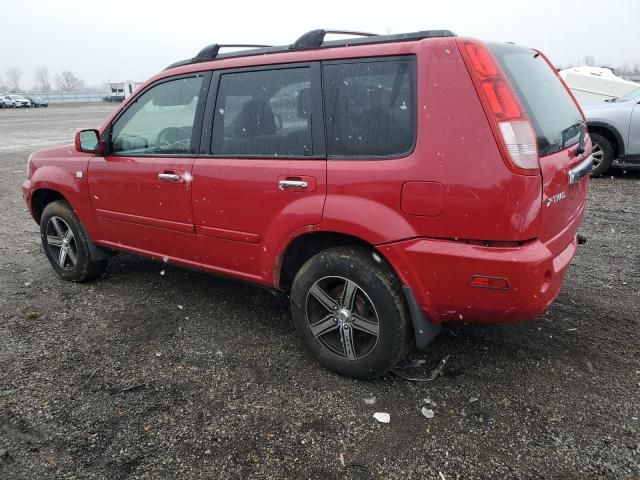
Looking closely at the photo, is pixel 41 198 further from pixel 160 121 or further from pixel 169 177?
pixel 169 177

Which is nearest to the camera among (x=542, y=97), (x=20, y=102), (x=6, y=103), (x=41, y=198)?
(x=542, y=97)

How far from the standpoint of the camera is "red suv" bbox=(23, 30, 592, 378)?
234 centimetres

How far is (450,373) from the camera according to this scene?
3.01 m

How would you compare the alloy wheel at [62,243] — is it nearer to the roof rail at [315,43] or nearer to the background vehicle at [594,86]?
the roof rail at [315,43]

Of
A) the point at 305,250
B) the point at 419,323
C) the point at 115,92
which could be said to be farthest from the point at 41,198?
the point at 115,92

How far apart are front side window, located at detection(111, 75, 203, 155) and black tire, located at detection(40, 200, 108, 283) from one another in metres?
0.90

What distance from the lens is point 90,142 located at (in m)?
3.94

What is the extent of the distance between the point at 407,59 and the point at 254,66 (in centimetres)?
106

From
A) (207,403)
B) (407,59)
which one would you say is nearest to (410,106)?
(407,59)

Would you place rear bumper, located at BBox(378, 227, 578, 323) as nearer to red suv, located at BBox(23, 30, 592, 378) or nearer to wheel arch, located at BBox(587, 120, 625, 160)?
red suv, located at BBox(23, 30, 592, 378)

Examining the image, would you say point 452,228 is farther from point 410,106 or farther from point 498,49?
point 498,49

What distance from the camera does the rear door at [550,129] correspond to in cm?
243

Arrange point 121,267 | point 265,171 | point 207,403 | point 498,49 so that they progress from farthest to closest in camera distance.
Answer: point 121,267, point 265,171, point 207,403, point 498,49

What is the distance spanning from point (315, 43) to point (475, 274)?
1628 mm
